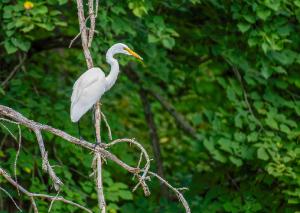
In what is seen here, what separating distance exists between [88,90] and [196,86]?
314cm

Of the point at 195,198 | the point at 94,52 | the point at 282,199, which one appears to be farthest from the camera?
the point at 195,198

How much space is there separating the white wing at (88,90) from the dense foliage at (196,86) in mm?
965

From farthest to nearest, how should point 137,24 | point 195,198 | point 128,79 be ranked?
point 128,79 < point 195,198 < point 137,24

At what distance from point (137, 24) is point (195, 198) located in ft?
5.75

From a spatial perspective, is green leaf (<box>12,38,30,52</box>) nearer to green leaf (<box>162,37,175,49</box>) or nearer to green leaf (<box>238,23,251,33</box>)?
green leaf (<box>162,37,175,49</box>)

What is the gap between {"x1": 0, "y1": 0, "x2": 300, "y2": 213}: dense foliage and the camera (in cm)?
567

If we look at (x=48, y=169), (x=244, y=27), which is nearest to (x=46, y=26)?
(x=244, y=27)

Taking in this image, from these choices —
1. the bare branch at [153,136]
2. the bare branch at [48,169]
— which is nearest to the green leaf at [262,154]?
the bare branch at [153,136]

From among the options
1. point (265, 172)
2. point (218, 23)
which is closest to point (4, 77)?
point (218, 23)

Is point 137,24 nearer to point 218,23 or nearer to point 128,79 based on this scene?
point 218,23

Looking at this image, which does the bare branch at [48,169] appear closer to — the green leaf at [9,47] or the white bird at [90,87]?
the white bird at [90,87]

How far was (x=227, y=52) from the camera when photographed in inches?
245

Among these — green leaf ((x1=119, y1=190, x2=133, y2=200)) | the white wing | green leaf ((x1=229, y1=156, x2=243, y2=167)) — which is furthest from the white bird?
green leaf ((x1=229, y1=156, x2=243, y2=167))

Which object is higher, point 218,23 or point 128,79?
point 218,23
